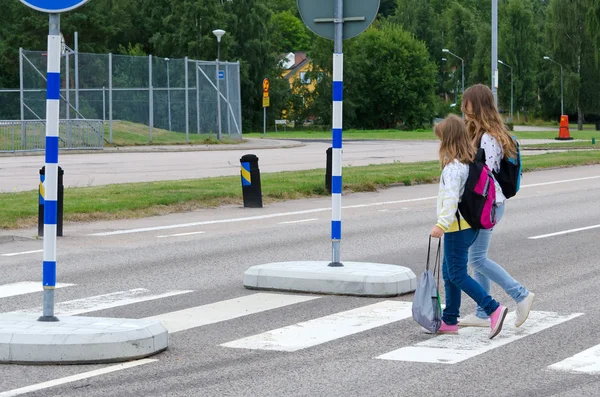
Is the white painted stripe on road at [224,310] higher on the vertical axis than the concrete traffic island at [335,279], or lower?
lower

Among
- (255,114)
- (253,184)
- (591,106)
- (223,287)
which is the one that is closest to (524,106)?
(591,106)

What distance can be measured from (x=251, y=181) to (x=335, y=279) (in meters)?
9.30

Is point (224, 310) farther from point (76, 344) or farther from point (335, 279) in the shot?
point (76, 344)

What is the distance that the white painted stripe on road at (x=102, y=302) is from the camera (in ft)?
28.8

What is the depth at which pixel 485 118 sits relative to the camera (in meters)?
7.89

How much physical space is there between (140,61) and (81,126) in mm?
4089

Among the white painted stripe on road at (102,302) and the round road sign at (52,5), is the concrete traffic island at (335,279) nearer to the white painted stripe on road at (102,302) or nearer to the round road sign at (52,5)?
the white painted stripe on road at (102,302)

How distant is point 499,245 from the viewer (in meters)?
13.4

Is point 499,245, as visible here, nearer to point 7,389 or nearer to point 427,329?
point 427,329

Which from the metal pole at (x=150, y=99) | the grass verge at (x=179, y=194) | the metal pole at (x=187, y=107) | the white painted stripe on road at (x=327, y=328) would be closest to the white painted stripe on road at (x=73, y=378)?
the white painted stripe on road at (x=327, y=328)

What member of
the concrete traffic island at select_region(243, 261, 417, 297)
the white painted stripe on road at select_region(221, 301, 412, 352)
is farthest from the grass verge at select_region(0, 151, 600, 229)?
the white painted stripe on road at select_region(221, 301, 412, 352)

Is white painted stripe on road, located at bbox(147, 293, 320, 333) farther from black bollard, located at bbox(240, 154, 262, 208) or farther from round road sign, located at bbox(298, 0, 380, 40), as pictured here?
black bollard, located at bbox(240, 154, 262, 208)

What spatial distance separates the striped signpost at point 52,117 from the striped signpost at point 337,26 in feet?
11.0

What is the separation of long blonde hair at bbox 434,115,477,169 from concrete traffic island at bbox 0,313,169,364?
7.41 feet
